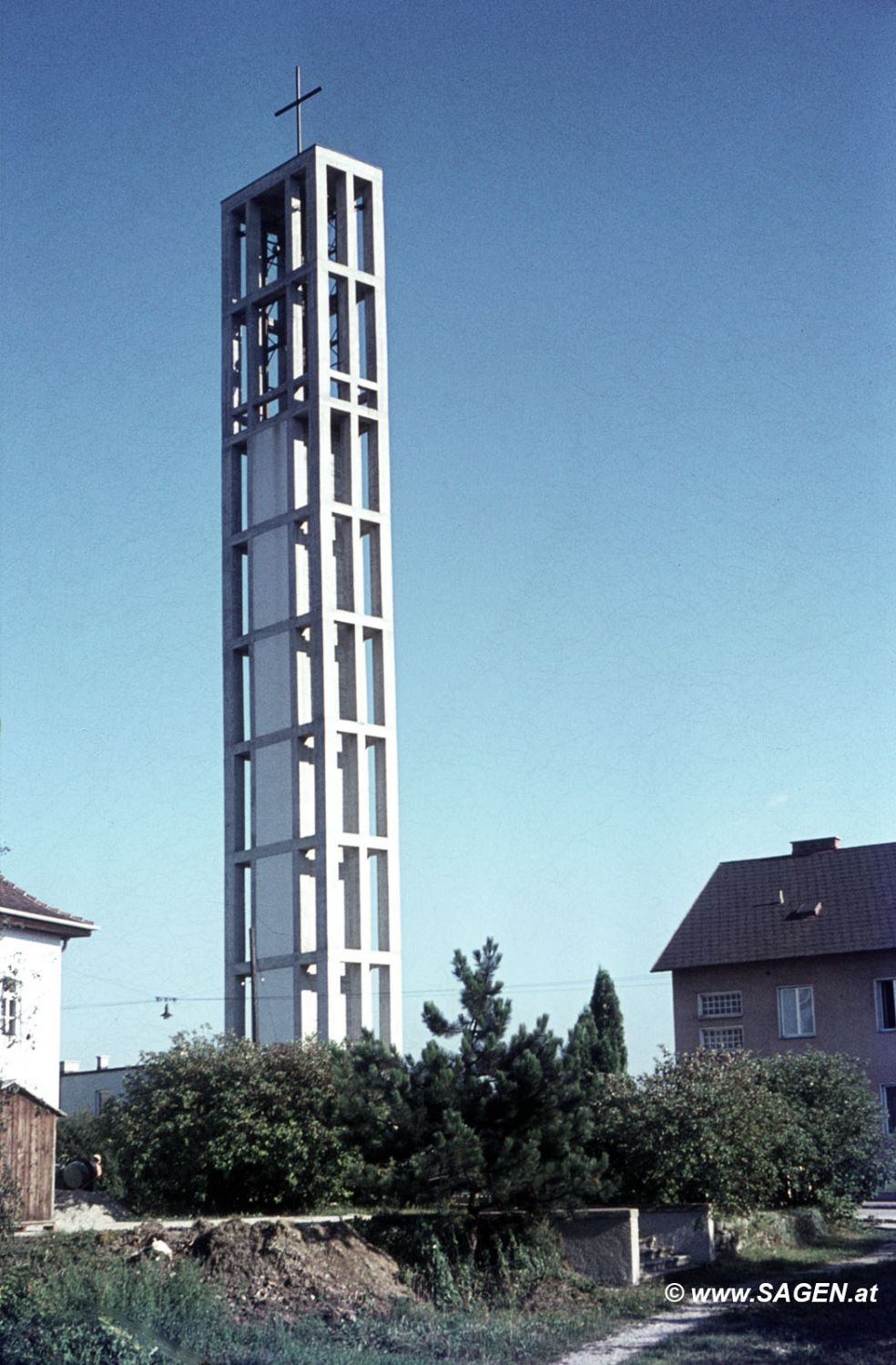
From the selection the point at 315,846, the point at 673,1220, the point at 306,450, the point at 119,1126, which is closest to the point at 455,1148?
the point at 673,1220

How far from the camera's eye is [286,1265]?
56.5ft

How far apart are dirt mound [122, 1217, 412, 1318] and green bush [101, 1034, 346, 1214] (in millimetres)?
5775

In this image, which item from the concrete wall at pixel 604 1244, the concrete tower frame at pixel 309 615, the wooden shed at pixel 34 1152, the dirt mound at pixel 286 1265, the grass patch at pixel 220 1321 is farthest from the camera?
the concrete tower frame at pixel 309 615

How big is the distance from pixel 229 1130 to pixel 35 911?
7.71 m

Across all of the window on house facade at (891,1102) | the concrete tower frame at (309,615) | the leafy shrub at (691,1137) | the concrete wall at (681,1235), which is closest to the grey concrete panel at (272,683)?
the concrete tower frame at (309,615)

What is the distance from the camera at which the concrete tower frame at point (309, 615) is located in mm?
43219

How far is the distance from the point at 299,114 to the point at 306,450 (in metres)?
11.6

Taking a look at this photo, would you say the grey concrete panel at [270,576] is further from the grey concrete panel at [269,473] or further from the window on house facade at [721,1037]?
the window on house facade at [721,1037]

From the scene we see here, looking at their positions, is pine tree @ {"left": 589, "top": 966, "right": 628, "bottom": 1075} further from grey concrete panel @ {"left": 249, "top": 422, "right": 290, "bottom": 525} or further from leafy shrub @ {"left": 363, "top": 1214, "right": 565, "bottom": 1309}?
leafy shrub @ {"left": 363, "top": 1214, "right": 565, "bottom": 1309}

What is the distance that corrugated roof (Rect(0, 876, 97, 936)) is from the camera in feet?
99.9

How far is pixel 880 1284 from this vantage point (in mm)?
18641

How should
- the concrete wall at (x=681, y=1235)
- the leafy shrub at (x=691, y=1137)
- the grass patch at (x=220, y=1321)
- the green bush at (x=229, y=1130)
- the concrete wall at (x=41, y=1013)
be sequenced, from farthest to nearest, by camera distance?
the concrete wall at (x=41, y=1013), the green bush at (x=229, y=1130), the leafy shrub at (x=691, y=1137), the concrete wall at (x=681, y=1235), the grass patch at (x=220, y=1321)

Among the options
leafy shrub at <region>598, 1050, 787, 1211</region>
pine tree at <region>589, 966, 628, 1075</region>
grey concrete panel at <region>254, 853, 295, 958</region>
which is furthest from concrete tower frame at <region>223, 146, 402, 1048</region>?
leafy shrub at <region>598, 1050, 787, 1211</region>

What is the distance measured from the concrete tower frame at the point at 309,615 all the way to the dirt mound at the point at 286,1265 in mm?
23372
